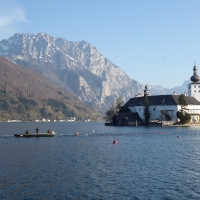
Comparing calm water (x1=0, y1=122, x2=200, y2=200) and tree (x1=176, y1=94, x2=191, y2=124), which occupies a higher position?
tree (x1=176, y1=94, x2=191, y2=124)

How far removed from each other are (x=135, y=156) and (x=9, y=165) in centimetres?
1995

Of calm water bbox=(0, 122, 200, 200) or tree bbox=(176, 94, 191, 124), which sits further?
tree bbox=(176, 94, 191, 124)

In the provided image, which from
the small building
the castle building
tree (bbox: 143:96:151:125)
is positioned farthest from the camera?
the small building

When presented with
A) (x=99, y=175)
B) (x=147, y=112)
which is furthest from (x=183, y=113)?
(x=99, y=175)

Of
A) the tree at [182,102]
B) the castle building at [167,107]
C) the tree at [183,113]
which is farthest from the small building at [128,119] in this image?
the tree at [182,102]

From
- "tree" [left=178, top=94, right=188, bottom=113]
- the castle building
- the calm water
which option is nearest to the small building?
the castle building

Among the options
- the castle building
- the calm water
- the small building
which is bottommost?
the calm water

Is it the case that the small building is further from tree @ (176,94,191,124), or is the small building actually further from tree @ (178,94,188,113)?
tree @ (178,94,188,113)

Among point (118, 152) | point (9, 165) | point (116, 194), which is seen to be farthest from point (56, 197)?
point (118, 152)

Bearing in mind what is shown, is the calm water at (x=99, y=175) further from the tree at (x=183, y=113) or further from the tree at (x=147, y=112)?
the tree at (x=147, y=112)

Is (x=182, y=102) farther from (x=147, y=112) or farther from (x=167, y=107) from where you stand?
(x=147, y=112)

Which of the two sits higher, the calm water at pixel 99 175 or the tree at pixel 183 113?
the tree at pixel 183 113

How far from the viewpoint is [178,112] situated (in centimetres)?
16862

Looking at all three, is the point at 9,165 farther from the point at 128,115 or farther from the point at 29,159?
the point at 128,115
